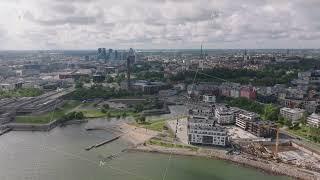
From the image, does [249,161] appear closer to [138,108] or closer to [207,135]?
[207,135]

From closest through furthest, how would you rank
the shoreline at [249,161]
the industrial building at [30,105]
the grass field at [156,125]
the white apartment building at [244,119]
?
the shoreline at [249,161], the white apartment building at [244,119], the grass field at [156,125], the industrial building at [30,105]

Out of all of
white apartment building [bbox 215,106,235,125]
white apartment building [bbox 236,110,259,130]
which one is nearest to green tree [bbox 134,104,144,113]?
white apartment building [bbox 215,106,235,125]

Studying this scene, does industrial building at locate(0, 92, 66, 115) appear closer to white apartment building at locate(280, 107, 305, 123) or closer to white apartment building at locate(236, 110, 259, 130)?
white apartment building at locate(236, 110, 259, 130)

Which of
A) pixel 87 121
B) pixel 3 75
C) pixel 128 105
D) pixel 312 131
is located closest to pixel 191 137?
pixel 312 131

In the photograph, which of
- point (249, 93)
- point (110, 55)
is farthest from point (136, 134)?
point (110, 55)

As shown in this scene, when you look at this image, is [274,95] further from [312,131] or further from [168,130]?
[168,130]

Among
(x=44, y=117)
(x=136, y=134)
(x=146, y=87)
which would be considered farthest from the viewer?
(x=146, y=87)

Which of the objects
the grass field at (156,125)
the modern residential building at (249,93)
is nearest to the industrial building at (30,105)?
the grass field at (156,125)

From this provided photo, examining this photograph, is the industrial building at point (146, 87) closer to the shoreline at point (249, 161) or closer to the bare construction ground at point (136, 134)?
the bare construction ground at point (136, 134)
